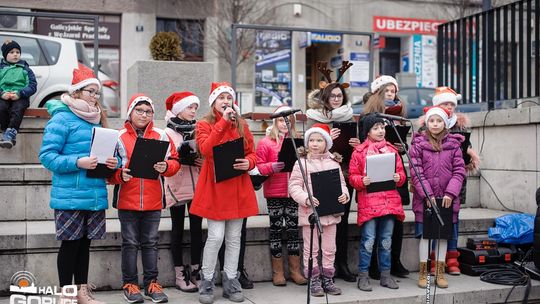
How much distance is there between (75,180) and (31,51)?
232 inches

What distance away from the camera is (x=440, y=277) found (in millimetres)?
6348

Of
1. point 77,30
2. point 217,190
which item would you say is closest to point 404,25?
point 77,30

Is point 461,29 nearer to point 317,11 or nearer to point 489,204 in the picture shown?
point 489,204

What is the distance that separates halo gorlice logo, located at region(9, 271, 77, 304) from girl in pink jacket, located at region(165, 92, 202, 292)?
1086 millimetres

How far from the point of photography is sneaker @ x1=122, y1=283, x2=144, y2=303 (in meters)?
5.53

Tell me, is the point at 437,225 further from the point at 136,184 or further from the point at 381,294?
the point at 136,184

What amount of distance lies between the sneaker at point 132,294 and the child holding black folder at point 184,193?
553 mm

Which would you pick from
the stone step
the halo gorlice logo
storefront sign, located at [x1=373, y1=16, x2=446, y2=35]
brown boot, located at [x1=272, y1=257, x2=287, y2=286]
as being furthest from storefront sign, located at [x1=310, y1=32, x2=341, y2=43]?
storefront sign, located at [x1=373, y1=16, x2=446, y2=35]

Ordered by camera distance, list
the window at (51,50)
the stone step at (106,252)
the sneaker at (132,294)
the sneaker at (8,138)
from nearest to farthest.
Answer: the sneaker at (132,294) < the stone step at (106,252) < the sneaker at (8,138) < the window at (51,50)

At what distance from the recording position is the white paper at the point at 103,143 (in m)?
5.18

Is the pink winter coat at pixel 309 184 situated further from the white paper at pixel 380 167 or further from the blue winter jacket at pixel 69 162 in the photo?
the blue winter jacket at pixel 69 162

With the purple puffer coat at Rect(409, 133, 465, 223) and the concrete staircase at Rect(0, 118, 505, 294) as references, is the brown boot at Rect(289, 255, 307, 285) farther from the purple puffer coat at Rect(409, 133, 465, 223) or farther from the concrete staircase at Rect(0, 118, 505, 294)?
the purple puffer coat at Rect(409, 133, 465, 223)

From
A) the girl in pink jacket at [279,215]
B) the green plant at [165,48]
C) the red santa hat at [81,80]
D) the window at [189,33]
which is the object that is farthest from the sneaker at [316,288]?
the window at [189,33]

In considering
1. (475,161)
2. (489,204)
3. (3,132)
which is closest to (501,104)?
(489,204)
